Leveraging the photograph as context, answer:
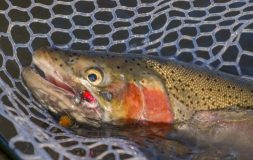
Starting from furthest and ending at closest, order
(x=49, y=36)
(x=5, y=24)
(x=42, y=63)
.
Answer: (x=5, y=24)
(x=49, y=36)
(x=42, y=63)

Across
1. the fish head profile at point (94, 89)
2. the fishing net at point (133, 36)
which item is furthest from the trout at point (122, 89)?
the fishing net at point (133, 36)

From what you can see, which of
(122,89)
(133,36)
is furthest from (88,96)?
(133,36)

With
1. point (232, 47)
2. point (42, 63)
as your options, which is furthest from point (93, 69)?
point (232, 47)

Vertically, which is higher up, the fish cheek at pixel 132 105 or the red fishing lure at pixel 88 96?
the red fishing lure at pixel 88 96

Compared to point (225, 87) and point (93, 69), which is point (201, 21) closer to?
point (225, 87)

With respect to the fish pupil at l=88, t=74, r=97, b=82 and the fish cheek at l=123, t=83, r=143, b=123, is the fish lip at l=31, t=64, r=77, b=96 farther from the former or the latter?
the fish cheek at l=123, t=83, r=143, b=123

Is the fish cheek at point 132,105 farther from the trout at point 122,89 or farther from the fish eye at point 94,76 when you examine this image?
the fish eye at point 94,76

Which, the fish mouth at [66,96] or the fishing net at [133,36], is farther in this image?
the fishing net at [133,36]
